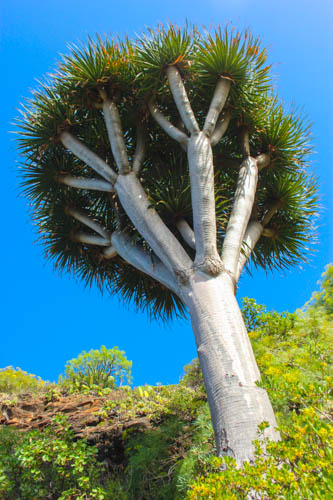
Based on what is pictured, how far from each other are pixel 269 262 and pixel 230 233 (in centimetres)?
247

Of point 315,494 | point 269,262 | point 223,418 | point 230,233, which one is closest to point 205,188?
point 230,233

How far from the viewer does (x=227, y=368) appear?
3268 mm

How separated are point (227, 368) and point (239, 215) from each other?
85.6 inches

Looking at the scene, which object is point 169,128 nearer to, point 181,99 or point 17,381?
point 181,99

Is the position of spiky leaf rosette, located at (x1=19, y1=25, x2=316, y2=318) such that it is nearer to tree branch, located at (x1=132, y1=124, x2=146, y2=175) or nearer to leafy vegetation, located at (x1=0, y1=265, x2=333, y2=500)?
tree branch, located at (x1=132, y1=124, x2=146, y2=175)

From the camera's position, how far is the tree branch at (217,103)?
4867 mm

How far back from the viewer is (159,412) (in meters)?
5.68

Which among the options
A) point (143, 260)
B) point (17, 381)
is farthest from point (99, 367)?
point (143, 260)

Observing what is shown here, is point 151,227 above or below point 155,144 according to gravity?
below

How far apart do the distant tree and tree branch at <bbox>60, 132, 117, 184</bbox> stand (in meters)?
0.02

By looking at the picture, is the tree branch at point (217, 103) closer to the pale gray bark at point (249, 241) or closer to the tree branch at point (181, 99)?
the tree branch at point (181, 99)

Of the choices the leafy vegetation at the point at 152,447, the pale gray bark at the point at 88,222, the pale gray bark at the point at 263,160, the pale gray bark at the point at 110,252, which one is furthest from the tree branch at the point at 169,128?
the leafy vegetation at the point at 152,447

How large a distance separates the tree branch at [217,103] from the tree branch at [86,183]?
1565 mm

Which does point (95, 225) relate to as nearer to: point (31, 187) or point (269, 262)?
point (31, 187)
